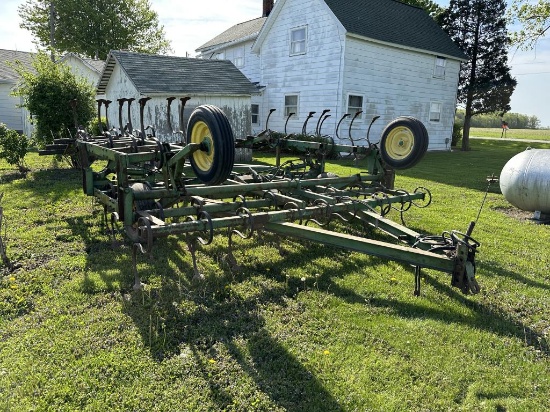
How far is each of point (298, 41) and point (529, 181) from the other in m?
13.5

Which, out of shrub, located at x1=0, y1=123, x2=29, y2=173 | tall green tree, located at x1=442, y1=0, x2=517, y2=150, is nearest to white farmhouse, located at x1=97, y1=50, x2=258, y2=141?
shrub, located at x1=0, y1=123, x2=29, y2=173

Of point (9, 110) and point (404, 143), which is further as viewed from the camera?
point (9, 110)

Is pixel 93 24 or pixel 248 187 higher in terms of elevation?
pixel 93 24

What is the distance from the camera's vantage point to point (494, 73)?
2480 cm

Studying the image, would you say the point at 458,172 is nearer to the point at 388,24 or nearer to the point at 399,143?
the point at 399,143

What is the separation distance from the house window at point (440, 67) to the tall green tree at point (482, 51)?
416 centimetres

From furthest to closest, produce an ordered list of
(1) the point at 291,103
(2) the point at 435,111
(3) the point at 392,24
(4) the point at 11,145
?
(2) the point at 435,111 → (3) the point at 392,24 → (1) the point at 291,103 → (4) the point at 11,145

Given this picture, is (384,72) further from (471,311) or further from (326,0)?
(471,311)

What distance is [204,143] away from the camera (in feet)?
13.8

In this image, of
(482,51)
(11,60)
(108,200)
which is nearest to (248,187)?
(108,200)

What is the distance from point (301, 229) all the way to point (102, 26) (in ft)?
137

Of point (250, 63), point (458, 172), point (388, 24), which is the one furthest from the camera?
point (250, 63)

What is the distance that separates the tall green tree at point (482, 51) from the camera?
24.3 metres

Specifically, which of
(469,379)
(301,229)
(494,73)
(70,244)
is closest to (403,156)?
(301,229)
